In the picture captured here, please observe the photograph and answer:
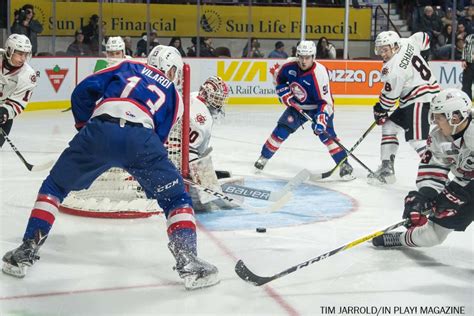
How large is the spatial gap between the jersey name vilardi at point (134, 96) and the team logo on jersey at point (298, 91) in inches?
97.9

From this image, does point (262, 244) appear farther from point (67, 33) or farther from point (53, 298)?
point (67, 33)

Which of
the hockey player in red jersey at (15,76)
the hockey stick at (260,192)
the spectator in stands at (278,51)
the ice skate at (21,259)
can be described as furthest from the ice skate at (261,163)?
the spectator in stands at (278,51)

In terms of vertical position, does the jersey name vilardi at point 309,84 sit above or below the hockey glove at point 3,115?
A: above

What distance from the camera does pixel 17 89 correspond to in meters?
5.32

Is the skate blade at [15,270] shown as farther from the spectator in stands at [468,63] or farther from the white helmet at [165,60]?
the spectator in stands at [468,63]

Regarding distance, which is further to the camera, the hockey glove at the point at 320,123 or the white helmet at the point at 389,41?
the hockey glove at the point at 320,123

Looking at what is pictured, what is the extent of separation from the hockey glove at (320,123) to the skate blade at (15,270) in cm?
271

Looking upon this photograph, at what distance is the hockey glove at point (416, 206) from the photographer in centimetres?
337

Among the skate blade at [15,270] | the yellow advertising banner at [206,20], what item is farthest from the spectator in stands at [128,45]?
the skate blade at [15,270]

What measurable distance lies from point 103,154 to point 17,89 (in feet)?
7.63

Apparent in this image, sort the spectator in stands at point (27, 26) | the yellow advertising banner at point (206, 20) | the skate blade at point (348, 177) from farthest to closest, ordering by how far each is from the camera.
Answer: the yellow advertising banner at point (206, 20) < the spectator in stands at point (27, 26) < the skate blade at point (348, 177)

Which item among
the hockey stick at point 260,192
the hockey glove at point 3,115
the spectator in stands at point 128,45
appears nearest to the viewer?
the hockey stick at point 260,192

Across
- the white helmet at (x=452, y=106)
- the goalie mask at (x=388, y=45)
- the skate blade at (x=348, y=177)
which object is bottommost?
the skate blade at (x=348, y=177)

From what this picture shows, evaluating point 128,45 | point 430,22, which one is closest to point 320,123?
point 128,45
